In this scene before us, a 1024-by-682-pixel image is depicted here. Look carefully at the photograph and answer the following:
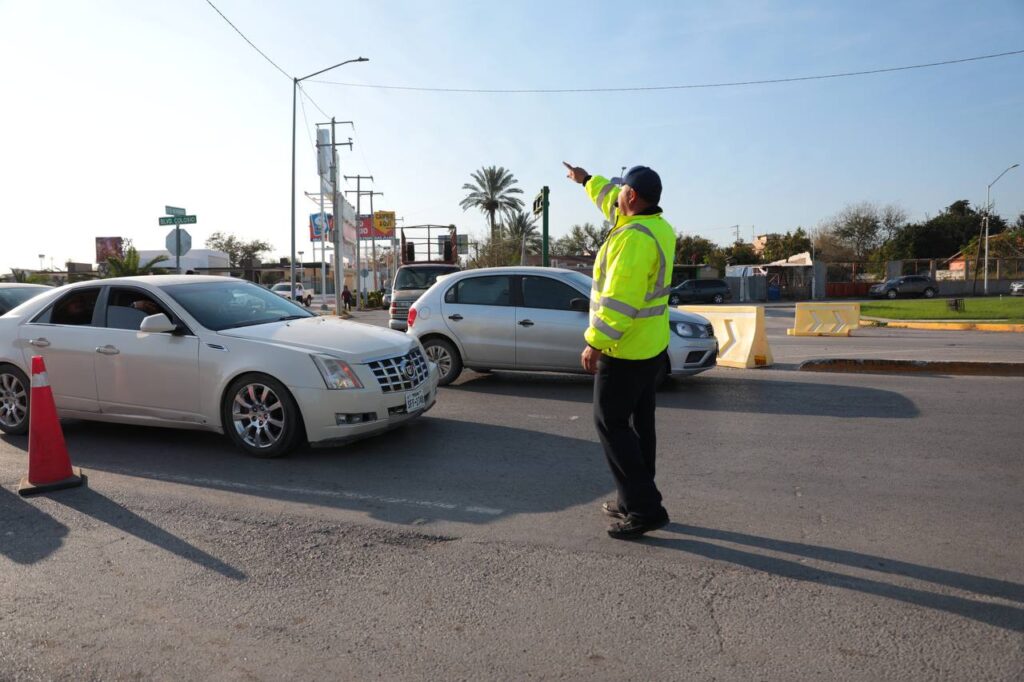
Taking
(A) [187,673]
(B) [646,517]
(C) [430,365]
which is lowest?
(A) [187,673]

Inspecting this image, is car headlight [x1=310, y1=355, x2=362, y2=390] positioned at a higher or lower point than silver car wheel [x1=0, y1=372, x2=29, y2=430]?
higher

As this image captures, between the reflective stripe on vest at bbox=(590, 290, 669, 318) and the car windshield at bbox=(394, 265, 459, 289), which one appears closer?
the reflective stripe on vest at bbox=(590, 290, 669, 318)

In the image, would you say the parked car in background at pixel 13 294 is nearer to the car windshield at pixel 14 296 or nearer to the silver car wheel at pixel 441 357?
the car windshield at pixel 14 296

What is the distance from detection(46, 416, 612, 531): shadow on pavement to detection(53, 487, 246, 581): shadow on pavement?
0.07 meters

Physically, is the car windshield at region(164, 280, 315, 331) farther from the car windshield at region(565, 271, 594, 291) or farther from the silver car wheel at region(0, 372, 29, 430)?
the car windshield at region(565, 271, 594, 291)

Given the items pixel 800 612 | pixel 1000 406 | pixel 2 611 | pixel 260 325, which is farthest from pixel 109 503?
pixel 1000 406

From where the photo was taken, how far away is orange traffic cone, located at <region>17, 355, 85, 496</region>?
5312mm

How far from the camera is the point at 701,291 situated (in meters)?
47.2

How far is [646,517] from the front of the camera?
4.20m

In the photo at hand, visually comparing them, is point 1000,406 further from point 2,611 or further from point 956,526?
point 2,611

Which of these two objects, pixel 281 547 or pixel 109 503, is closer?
pixel 281 547

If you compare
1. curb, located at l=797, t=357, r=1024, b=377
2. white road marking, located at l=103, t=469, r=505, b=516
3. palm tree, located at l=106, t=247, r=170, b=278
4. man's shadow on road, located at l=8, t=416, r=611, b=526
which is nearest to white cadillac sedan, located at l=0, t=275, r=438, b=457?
man's shadow on road, located at l=8, t=416, r=611, b=526

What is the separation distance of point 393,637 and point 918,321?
2377 centimetres

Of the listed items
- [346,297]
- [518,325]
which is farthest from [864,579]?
[346,297]
